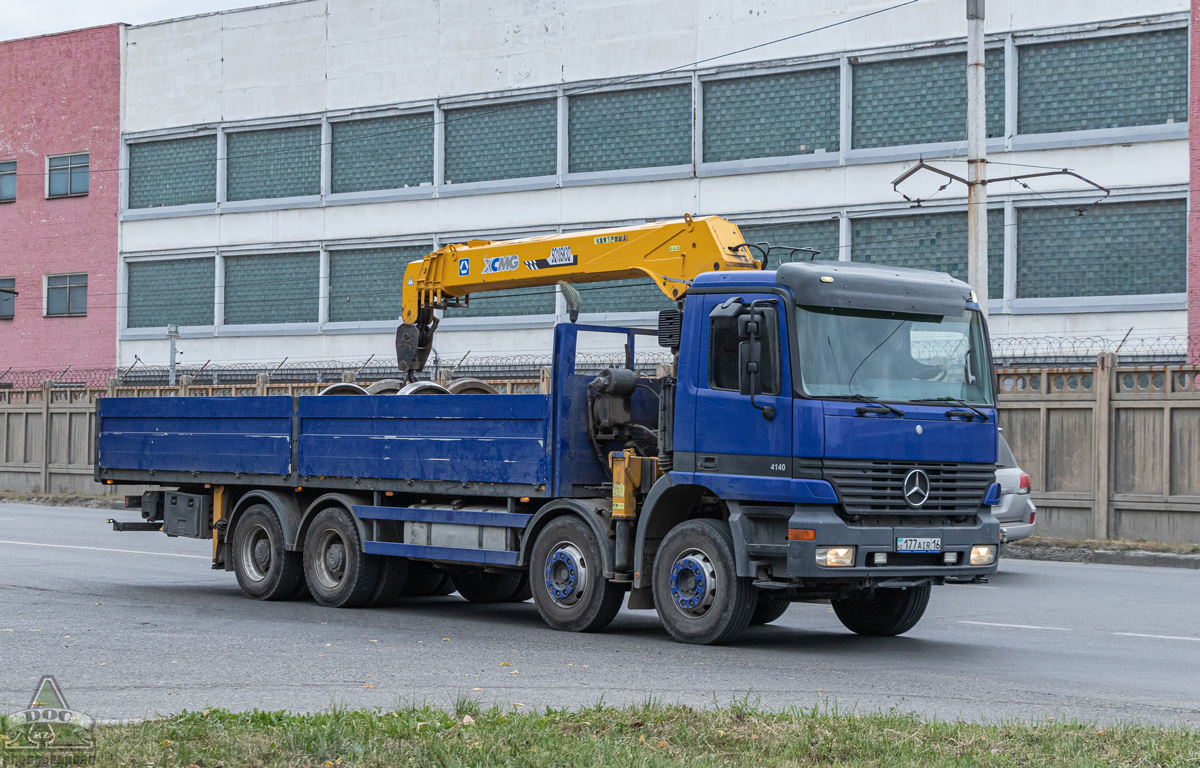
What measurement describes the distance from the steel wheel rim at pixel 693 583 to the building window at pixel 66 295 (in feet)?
107

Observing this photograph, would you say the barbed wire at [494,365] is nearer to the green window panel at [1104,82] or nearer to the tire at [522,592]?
the tire at [522,592]

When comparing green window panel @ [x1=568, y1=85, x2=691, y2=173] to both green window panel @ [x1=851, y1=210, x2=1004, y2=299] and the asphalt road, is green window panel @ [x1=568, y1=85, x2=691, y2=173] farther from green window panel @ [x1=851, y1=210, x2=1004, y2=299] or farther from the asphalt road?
the asphalt road

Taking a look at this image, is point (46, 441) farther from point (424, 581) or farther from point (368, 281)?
point (424, 581)

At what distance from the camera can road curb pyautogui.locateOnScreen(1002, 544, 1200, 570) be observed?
61.6 ft

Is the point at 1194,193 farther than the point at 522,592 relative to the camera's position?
Yes

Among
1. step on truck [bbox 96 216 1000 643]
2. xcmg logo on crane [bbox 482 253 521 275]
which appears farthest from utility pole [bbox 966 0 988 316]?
xcmg logo on crane [bbox 482 253 521 275]

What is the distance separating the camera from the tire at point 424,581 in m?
14.8

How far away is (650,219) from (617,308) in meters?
2.06

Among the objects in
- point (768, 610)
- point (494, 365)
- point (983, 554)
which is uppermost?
point (494, 365)

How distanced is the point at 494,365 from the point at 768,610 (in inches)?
843

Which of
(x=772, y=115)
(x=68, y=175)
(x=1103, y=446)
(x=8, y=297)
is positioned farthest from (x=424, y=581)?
(x=8, y=297)

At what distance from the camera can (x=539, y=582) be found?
1223 cm

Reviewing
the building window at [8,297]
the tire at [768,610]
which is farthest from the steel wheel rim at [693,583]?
the building window at [8,297]

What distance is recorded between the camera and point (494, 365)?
1324 inches
